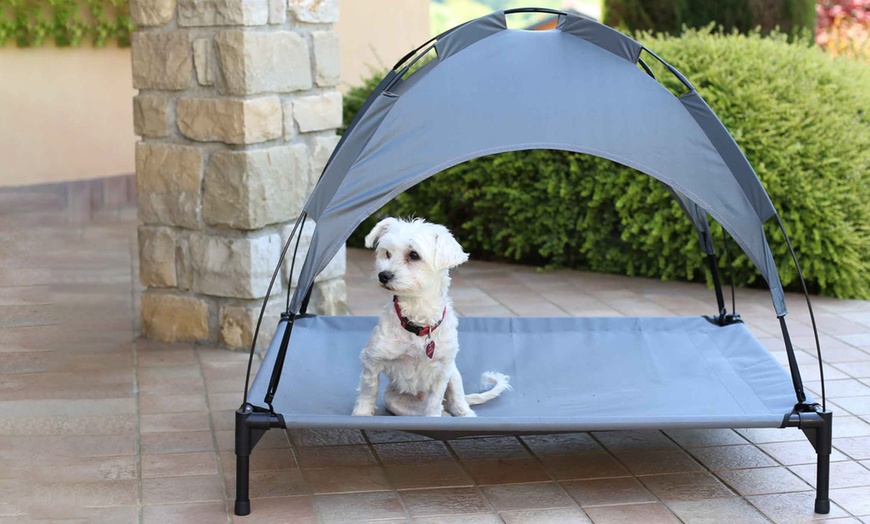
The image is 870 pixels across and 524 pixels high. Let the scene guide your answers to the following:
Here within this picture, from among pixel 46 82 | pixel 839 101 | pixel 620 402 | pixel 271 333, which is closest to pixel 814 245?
pixel 839 101

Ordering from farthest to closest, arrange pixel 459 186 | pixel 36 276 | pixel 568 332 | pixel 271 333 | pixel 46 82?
1. pixel 46 82
2. pixel 459 186
3. pixel 36 276
4. pixel 271 333
5. pixel 568 332

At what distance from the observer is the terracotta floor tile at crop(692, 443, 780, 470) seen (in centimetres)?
345

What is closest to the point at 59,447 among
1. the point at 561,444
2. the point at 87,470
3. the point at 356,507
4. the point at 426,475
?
the point at 87,470

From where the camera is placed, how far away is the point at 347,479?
330 centimetres

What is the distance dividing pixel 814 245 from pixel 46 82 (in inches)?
235

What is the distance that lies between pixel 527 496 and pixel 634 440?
2.05ft

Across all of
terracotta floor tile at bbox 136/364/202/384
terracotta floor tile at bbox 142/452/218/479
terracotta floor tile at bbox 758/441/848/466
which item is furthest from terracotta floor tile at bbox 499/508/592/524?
terracotta floor tile at bbox 136/364/202/384

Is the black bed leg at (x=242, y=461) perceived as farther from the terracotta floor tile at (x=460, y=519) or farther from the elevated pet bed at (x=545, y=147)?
the terracotta floor tile at (x=460, y=519)

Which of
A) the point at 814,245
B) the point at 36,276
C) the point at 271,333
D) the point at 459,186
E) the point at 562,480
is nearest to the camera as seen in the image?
the point at 562,480

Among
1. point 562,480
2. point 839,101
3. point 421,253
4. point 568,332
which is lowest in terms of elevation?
point 562,480

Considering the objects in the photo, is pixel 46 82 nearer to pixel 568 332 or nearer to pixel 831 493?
pixel 568 332

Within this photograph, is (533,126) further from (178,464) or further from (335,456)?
(178,464)

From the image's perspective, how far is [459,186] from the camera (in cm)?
645

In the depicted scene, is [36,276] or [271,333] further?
[36,276]
